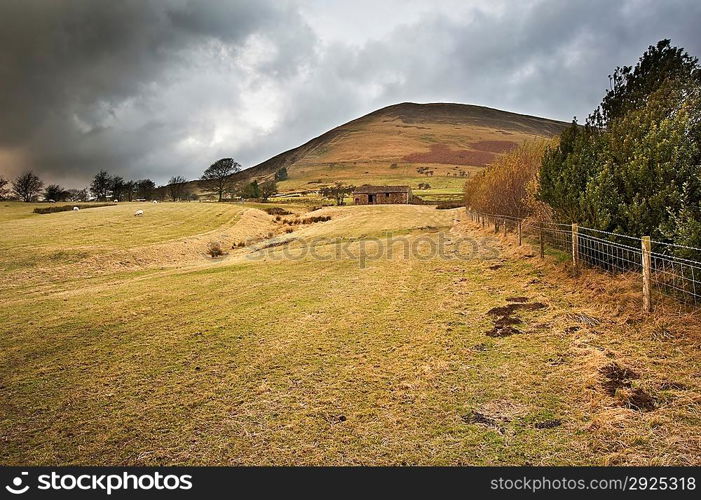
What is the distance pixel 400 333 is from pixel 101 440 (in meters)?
6.13

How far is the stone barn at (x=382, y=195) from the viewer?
3516 inches

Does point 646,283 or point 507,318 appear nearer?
point 646,283

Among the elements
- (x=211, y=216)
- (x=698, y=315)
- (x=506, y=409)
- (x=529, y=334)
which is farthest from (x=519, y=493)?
(x=211, y=216)

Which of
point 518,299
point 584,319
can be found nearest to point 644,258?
point 584,319

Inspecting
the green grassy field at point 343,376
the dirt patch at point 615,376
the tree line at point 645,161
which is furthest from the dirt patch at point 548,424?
the tree line at point 645,161

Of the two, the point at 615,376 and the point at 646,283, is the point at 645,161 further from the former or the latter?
the point at 615,376

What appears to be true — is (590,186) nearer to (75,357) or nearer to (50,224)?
(75,357)

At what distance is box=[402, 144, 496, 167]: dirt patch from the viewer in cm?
15426

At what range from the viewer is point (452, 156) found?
6412 inches

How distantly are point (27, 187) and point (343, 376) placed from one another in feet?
352

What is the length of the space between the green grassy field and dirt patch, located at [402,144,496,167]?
14750 centimetres

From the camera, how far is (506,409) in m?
5.92

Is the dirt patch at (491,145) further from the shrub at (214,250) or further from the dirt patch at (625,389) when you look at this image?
the dirt patch at (625,389)

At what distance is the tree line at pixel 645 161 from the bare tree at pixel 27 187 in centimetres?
10510
